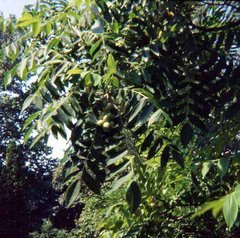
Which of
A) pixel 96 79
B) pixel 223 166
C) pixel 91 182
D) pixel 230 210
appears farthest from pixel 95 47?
pixel 230 210

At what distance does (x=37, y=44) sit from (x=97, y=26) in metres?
0.56

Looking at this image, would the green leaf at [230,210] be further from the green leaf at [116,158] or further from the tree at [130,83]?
the green leaf at [116,158]

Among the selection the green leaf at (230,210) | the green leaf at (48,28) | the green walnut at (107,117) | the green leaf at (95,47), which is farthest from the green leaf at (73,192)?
the green leaf at (48,28)

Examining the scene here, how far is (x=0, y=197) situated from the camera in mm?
21484

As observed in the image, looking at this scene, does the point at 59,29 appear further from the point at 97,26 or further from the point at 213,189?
the point at 213,189

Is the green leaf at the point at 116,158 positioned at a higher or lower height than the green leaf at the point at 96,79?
lower

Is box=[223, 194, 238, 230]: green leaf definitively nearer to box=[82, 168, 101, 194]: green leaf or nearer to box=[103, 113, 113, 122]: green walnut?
box=[82, 168, 101, 194]: green leaf

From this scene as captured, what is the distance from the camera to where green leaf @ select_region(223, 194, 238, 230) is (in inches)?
50.4

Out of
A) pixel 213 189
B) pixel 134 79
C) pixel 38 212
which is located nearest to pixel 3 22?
pixel 134 79

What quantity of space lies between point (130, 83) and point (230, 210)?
0.96 m

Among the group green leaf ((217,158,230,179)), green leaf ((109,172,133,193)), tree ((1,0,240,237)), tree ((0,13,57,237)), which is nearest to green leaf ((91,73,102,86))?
tree ((1,0,240,237))

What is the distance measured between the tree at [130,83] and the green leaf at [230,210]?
55cm

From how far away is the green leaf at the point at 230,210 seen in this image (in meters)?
1.28

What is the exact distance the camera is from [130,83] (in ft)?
6.86
